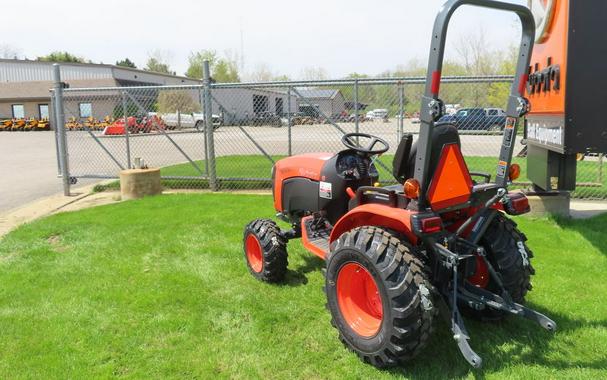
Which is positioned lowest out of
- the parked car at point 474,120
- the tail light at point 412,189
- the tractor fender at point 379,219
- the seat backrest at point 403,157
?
the tractor fender at point 379,219

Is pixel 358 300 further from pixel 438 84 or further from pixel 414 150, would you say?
pixel 438 84

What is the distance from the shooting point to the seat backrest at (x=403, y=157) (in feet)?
10.2

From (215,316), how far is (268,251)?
791 millimetres

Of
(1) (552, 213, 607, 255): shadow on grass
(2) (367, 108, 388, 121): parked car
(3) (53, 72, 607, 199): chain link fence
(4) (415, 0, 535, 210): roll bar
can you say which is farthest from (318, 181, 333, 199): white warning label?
(2) (367, 108, 388, 121): parked car

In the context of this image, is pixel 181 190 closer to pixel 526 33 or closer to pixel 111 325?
pixel 111 325

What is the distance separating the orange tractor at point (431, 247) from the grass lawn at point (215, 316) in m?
0.29

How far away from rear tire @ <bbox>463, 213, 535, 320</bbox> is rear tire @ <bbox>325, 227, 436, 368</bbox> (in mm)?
822

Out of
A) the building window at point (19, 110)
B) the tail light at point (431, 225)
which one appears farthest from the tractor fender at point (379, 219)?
the building window at point (19, 110)

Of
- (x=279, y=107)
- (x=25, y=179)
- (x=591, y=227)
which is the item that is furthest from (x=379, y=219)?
(x=25, y=179)

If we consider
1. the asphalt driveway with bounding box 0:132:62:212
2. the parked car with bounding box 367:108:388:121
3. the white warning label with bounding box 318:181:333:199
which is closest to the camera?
the white warning label with bounding box 318:181:333:199

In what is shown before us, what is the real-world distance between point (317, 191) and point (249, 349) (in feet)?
5.04

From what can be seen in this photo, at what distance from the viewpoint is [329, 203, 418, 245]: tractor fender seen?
3.05 m

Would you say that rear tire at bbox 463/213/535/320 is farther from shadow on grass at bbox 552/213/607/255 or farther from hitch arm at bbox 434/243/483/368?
shadow on grass at bbox 552/213/607/255

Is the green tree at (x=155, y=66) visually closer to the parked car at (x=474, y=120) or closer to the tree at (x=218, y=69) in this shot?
the tree at (x=218, y=69)
